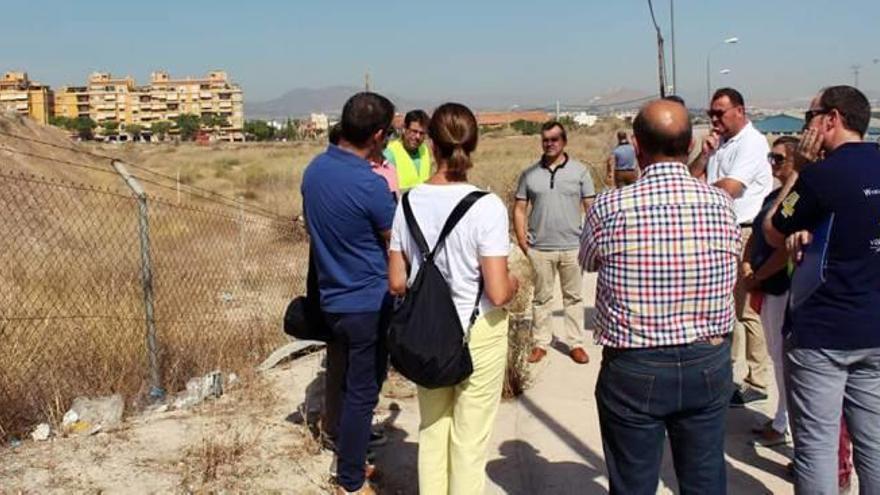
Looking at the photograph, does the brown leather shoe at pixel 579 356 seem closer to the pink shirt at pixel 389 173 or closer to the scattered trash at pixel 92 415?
the pink shirt at pixel 389 173

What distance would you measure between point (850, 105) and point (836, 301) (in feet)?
2.44

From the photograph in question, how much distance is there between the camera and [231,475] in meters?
4.02

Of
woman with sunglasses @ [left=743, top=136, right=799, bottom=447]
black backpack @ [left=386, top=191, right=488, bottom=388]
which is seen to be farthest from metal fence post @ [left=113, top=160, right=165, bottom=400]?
woman with sunglasses @ [left=743, top=136, right=799, bottom=447]

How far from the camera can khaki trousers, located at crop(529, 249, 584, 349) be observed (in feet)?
20.5

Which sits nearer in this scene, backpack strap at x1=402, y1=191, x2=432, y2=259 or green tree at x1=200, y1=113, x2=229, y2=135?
backpack strap at x1=402, y1=191, x2=432, y2=259

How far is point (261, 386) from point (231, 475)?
135 centimetres

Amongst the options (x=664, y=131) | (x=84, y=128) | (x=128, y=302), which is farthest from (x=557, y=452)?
(x=84, y=128)

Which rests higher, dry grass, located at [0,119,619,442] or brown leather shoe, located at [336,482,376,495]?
dry grass, located at [0,119,619,442]

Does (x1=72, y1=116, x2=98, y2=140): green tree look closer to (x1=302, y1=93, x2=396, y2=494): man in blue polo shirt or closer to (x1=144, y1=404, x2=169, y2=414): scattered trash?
(x1=144, y1=404, x2=169, y2=414): scattered trash

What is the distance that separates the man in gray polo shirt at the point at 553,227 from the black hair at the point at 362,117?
105 inches

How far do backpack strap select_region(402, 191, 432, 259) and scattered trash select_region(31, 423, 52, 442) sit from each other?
2850mm

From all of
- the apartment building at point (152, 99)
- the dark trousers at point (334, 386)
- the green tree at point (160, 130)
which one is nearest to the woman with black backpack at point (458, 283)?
the dark trousers at point (334, 386)

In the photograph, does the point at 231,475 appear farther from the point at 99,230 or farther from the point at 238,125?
the point at 238,125

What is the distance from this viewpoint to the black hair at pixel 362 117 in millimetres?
3564
